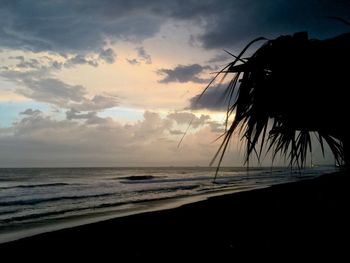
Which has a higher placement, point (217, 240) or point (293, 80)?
point (293, 80)

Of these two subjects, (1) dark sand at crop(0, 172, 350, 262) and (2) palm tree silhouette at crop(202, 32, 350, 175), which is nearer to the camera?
(2) palm tree silhouette at crop(202, 32, 350, 175)

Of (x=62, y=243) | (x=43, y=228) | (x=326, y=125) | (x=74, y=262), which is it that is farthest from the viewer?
(x=43, y=228)

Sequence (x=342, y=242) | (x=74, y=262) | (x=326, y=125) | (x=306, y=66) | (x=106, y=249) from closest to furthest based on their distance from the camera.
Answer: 1. (x=306, y=66)
2. (x=326, y=125)
3. (x=342, y=242)
4. (x=74, y=262)
5. (x=106, y=249)

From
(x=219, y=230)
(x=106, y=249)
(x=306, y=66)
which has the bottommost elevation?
(x=106, y=249)

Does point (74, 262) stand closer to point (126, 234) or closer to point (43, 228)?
point (126, 234)

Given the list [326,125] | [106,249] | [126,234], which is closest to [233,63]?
[326,125]

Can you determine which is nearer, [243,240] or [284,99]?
[284,99]

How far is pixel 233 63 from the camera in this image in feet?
5.90

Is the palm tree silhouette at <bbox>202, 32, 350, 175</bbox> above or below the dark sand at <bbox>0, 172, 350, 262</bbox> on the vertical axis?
above

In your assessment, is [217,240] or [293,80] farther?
[217,240]

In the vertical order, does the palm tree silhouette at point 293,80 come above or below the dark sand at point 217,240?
above

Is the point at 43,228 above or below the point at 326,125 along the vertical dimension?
below

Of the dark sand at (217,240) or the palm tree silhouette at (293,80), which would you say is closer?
the palm tree silhouette at (293,80)

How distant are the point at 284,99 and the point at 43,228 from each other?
33.4 ft
